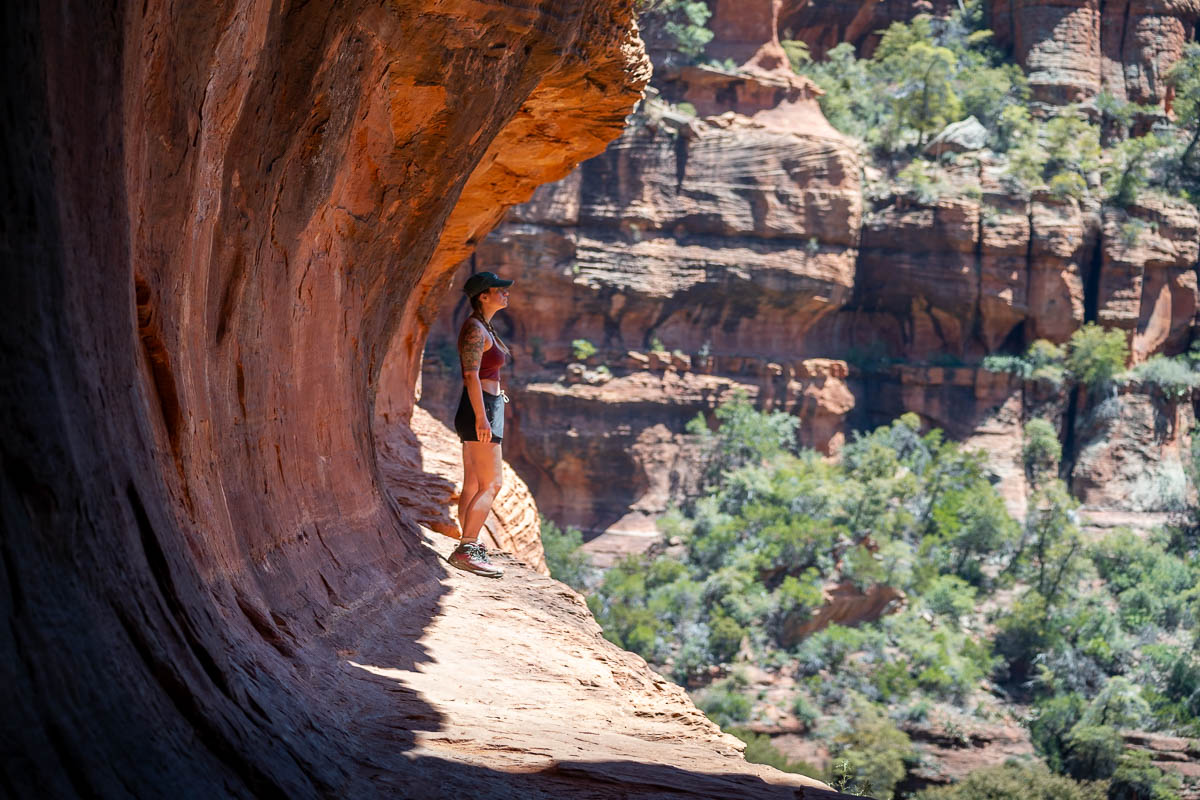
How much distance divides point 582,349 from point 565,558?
6.86m

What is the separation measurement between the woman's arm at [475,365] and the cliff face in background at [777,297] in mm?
23449

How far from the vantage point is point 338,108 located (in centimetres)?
552

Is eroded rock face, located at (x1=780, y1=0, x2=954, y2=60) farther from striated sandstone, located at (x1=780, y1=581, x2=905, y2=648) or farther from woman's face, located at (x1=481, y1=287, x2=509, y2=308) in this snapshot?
woman's face, located at (x1=481, y1=287, x2=509, y2=308)

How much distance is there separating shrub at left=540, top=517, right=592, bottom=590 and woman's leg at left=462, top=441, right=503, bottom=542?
18.4 meters

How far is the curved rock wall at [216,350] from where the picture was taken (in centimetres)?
258

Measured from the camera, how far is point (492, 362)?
7.28 m

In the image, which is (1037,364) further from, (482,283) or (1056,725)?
(482,283)

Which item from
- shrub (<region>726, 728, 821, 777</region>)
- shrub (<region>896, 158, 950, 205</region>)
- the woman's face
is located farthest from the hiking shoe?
shrub (<region>896, 158, 950, 205</region>)

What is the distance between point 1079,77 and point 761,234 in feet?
39.5

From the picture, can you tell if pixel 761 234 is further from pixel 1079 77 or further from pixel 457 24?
pixel 457 24

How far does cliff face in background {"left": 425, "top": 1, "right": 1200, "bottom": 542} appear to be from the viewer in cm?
3150

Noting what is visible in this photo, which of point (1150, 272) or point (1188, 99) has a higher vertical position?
point (1188, 99)

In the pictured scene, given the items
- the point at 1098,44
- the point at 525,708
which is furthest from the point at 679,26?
the point at 525,708

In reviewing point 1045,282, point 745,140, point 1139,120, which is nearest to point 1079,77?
point 1139,120
